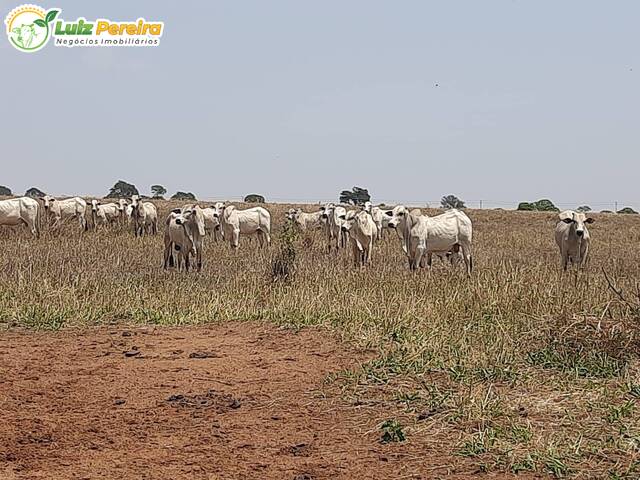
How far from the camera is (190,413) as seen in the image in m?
6.58

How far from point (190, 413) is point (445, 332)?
11.6ft

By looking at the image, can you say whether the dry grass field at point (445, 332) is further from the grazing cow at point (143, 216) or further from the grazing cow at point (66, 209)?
the grazing cow at point (66, 209)

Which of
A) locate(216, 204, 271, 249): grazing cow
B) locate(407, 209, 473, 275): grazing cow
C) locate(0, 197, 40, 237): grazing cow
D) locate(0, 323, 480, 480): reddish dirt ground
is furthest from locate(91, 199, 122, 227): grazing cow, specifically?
locate(0, 323, 480, 480): reddish dirt ground

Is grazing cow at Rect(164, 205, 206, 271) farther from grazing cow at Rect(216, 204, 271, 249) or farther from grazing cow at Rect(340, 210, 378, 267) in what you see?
grazing cow at Rect(216, 204, 271, 249)

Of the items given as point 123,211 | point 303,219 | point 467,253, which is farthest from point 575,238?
point 123,211

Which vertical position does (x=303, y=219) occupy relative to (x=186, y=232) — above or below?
above

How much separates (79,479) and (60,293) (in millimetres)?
6744

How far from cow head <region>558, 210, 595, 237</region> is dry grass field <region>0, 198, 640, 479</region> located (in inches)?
151

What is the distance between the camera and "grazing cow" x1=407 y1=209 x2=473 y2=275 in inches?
659

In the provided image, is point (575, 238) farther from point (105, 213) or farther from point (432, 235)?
point (105, 213)

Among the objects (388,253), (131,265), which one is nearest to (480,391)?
(131,265)

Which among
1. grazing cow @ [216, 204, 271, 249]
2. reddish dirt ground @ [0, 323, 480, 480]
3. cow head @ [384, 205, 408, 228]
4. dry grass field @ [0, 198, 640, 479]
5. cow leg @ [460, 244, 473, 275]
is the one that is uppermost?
cow head @ [384, 205, 408, 228]

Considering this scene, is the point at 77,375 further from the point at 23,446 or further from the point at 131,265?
the point at 131,265

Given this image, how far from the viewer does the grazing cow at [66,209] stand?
3008 cm
